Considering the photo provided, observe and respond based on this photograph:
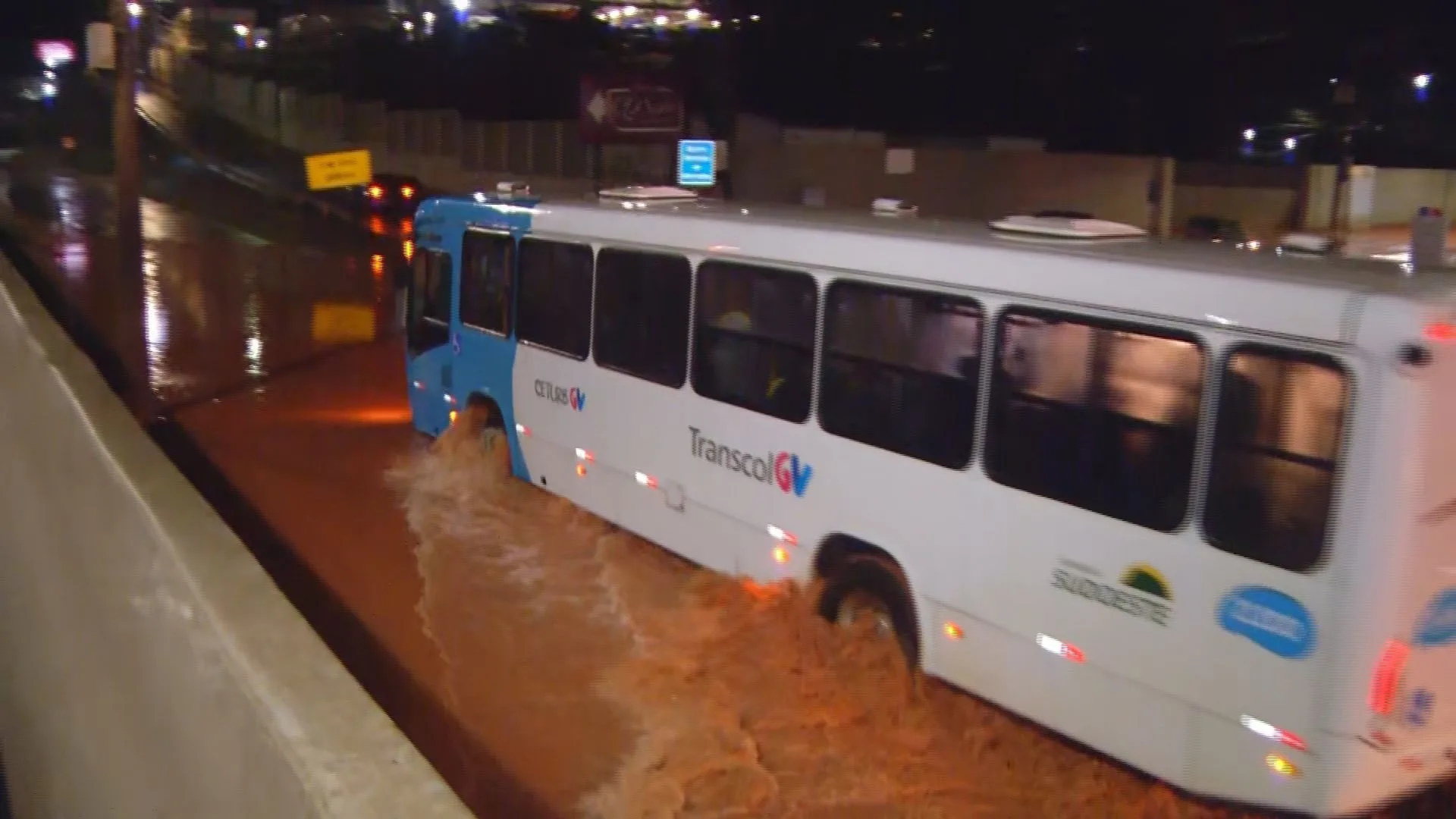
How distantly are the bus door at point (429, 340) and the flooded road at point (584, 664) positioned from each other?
1.34 ft

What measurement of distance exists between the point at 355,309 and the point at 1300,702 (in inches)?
772

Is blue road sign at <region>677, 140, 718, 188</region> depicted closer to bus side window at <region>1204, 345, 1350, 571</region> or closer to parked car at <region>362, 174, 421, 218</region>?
bus side window at <region>1204, 345, 1350, 571</region>

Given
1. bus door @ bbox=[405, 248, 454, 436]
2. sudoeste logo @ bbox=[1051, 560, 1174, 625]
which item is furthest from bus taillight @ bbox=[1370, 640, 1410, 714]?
bus door @ bbox=[405, 248, 454, 436]

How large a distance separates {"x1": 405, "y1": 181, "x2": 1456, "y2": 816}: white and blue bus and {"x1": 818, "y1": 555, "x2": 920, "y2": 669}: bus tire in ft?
0.06

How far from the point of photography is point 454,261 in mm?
11844

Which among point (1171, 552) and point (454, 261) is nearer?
point (1171, 552)

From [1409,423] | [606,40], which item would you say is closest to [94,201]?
[606,40]

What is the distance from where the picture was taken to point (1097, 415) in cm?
590

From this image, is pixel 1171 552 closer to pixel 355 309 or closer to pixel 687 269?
pixel 687 269

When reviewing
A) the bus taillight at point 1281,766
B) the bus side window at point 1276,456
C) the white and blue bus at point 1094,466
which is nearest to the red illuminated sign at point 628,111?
the white and blue bus at point 1094,466

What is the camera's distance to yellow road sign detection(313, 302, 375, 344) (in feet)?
63.9

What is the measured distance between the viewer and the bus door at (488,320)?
11.0 metres

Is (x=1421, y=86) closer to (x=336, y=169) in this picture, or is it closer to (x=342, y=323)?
(x=342, y=323)

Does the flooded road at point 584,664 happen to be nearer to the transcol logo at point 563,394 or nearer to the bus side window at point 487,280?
the transcol logo at point 563,394
